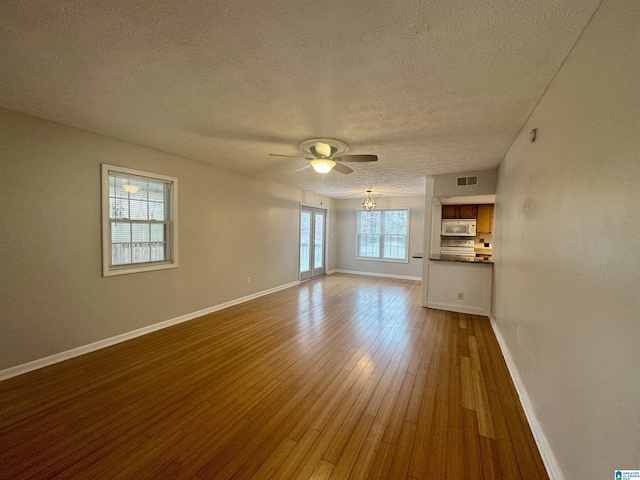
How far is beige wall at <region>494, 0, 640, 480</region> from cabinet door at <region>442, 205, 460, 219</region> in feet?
16.3

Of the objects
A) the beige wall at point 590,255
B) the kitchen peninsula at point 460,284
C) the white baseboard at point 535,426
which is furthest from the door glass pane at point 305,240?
the beige wall at point 590,255

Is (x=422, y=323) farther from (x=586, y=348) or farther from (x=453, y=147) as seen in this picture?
(x=586, y=348)

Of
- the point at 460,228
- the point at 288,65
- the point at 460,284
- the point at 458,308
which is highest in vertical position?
the point at 288,65

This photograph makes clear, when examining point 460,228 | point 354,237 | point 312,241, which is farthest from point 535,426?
point 354,237

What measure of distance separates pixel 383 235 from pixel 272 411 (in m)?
A: 6.70

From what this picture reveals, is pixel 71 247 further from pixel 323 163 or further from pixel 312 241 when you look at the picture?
pixel 312 241

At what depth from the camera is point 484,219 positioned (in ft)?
21.2

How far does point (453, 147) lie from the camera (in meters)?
3.29

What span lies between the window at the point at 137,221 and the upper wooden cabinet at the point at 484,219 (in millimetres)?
6645

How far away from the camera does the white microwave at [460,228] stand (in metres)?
6.31

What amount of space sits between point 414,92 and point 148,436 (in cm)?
316

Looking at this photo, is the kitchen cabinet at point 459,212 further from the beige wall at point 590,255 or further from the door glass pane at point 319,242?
the beige wall at point 590,255

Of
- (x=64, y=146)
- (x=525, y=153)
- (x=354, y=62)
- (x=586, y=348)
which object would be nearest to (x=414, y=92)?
(x=354, y=62)

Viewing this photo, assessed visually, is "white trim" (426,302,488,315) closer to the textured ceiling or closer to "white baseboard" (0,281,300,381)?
the textured ceiling
